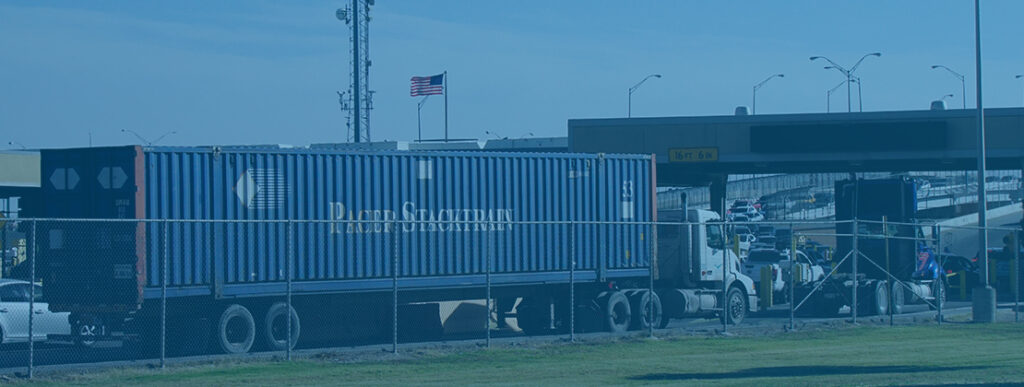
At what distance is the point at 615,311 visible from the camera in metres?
24.4

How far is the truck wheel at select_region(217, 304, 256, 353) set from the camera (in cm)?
1928

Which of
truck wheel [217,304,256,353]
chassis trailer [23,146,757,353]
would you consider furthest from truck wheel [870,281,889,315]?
truck wheel [217,304,256,353]

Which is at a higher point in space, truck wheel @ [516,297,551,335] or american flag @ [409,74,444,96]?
american flag @ [409,74,444,96]

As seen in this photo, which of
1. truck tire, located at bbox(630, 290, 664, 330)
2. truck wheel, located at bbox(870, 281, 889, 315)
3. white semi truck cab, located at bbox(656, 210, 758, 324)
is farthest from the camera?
truck wheel, located at bbox(870, 281, 889, 315)

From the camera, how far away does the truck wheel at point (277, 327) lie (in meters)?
20.0

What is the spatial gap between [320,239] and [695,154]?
2488cm

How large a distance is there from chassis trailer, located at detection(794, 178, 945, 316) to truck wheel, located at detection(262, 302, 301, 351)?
13.5 metres

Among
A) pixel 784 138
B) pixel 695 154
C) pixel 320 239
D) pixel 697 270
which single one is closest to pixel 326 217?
pixel 320 239

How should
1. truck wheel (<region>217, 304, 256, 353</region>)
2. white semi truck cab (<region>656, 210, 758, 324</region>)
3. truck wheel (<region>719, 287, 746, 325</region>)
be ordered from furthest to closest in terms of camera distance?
truck wheel (<region>719, 287, 746, 325</region>) < white semi truck cab (<region>656, 210, 758, 324</region>) < truck wheel (<region>217, 304, 256, 353</region>)

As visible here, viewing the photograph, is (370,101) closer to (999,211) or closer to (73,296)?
(73,296)

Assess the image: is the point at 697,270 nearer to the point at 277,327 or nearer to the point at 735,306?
the point at 735,306

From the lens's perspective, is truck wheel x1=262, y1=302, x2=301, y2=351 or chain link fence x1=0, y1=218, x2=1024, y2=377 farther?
truck wheel x1=262, y1=302, x2=301, y2=351

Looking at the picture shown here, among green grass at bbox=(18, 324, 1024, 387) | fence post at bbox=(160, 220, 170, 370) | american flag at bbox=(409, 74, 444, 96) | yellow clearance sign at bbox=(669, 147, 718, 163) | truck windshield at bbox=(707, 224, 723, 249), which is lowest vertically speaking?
green grass at bbox=(18, 324, 1024, 387)

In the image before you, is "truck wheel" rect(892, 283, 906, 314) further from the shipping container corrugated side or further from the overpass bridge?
the overpass bridge
